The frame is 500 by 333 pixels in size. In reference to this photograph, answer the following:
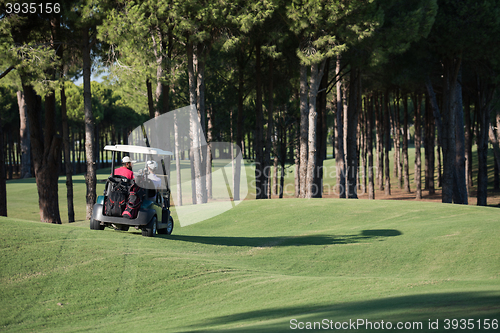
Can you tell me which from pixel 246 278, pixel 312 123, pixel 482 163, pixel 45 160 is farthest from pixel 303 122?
pixel 246 278

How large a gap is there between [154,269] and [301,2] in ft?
47.1

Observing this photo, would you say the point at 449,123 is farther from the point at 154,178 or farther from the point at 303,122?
the point at 154,178

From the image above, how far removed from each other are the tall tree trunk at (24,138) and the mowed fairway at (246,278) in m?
27.5

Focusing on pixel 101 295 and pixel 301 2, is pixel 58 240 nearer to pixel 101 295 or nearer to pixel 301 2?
pixel 101 295

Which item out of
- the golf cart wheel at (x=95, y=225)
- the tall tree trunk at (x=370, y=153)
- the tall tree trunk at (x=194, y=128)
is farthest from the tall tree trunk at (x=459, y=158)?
the golf cart wheel at (x=95, y=225)

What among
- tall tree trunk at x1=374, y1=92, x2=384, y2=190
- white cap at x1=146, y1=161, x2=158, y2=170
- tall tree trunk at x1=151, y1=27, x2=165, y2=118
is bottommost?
white cap at x1=146, y1=161, x2=158, y2=170

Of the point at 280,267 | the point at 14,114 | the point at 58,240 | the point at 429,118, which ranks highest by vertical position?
the point at 14,114

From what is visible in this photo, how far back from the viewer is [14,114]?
135 feet

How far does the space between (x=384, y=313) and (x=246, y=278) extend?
10.7 ft

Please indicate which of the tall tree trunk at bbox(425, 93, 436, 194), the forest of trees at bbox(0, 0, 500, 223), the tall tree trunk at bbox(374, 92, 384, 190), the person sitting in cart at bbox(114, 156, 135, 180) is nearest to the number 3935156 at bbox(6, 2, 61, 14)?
the forest of trees at bbox(0, 0, 500, 223)

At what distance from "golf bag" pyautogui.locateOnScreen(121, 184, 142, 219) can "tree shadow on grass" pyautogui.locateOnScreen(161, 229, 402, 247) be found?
1.69 m

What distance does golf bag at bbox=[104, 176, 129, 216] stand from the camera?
9.55m

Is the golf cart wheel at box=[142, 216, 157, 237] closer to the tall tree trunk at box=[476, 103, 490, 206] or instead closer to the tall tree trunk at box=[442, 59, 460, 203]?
the tall tree trunk at box=[442, 59, 460, 203]

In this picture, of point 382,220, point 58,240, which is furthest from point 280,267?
point 382,220
